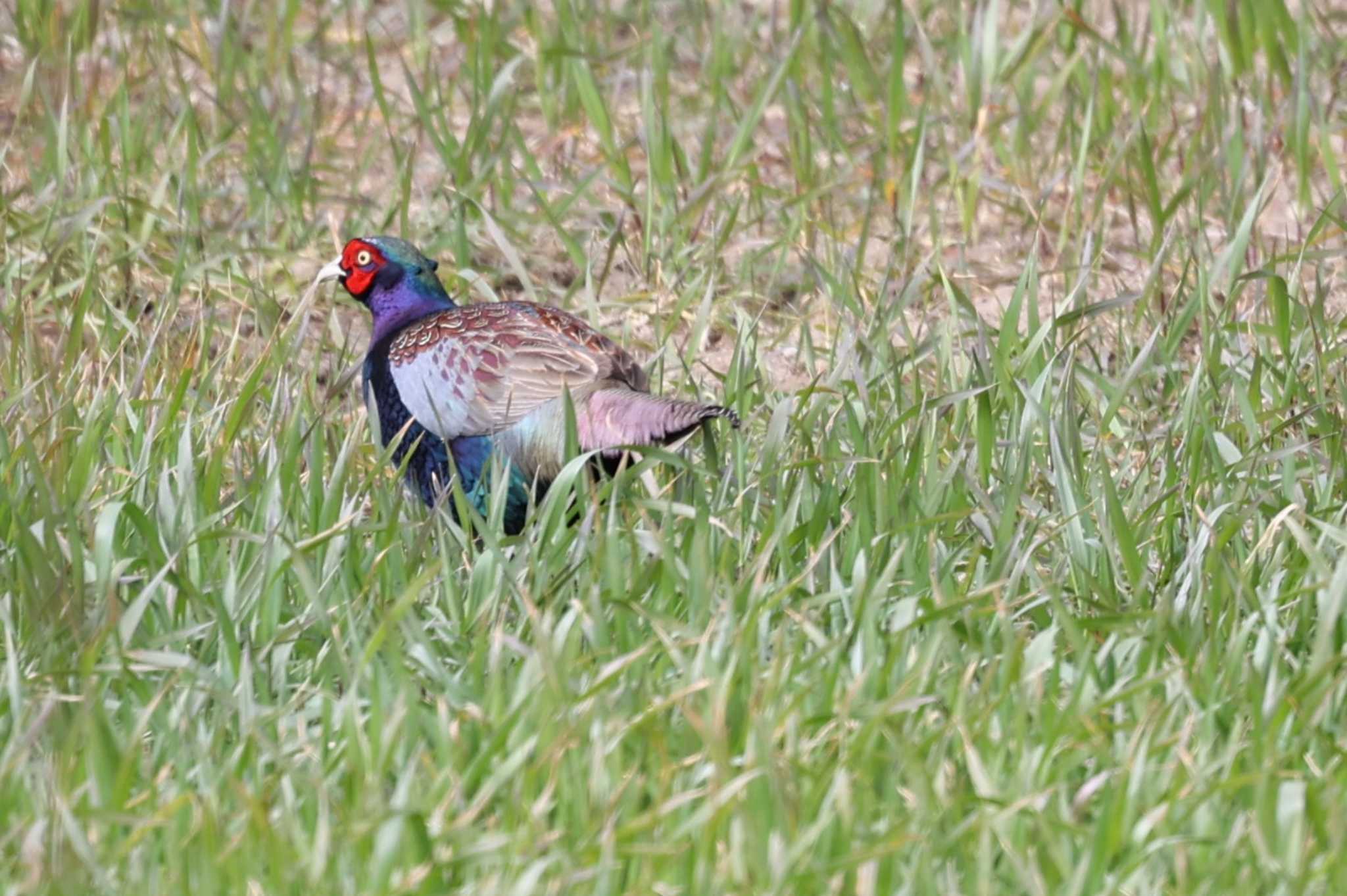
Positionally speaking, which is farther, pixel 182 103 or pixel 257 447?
pixel 182 103

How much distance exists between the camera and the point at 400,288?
4789mm

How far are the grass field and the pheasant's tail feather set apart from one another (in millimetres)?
101

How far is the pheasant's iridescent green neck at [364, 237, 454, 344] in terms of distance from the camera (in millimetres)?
4762

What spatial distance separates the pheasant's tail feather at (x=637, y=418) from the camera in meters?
A: 3.90

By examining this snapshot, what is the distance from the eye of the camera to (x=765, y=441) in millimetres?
3891

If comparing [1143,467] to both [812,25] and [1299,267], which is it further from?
[812,25]

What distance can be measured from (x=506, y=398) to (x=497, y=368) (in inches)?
2.6

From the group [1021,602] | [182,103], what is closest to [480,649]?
[1021,602]

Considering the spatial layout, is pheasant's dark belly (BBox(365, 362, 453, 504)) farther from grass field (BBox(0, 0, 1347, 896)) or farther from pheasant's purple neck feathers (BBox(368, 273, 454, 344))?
pheasant's purple neck feathers (BBox(368, 273, 454, 344))

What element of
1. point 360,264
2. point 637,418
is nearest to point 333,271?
point 360,264

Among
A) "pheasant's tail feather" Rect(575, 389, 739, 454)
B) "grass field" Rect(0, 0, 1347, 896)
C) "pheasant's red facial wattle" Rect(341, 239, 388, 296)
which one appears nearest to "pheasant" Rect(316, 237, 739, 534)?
"pheasant's tail feather" Rect(575, 389, 739, 454)

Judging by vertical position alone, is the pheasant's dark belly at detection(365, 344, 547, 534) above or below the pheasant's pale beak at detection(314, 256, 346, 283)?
below

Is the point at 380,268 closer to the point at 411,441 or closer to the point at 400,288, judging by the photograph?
the point at 400,288

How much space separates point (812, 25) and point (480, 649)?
3.62 m
